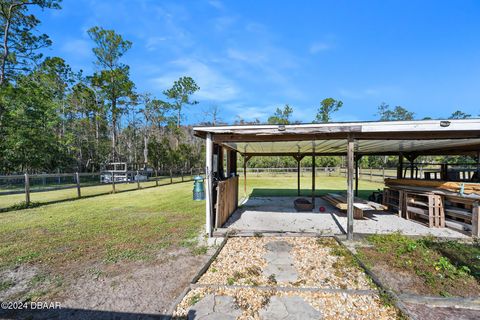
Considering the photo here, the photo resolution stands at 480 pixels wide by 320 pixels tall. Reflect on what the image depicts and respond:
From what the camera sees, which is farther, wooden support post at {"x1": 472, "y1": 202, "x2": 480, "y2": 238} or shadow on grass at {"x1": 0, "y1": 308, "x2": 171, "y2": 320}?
wooden support post at {"x1": 472, "y1": 202, "x2": 480, "y2": 238}

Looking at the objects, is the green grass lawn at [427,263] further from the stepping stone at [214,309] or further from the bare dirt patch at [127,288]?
the bare dirt patch at [127,288]

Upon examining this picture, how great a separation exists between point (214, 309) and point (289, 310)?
84cm

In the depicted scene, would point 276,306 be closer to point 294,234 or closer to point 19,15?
point 294,234

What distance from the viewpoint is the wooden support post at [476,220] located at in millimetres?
4754

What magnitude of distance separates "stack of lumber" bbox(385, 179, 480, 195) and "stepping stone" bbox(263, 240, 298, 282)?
467cm

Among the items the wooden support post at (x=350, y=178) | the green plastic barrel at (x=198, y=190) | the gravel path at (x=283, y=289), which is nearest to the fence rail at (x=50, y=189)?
the green plastic barrel at (x=198, y=190)

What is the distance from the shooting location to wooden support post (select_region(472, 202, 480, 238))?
4.75 meters

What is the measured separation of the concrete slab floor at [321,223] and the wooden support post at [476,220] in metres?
0.19

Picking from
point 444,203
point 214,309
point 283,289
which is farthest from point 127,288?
point 444,203

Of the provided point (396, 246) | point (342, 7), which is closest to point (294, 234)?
point (396, 246)

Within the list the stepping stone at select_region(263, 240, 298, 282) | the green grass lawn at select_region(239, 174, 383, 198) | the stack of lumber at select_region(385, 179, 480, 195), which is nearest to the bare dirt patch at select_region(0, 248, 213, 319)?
the stepping stone at select_region(263, 240, 298, 282)

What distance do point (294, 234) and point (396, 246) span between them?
6.51 ft

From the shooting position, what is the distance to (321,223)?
6.11m

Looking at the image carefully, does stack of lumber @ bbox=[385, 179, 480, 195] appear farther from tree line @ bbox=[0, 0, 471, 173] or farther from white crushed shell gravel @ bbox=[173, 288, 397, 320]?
tree line @ bbox=[0, 0, 471, 173]
